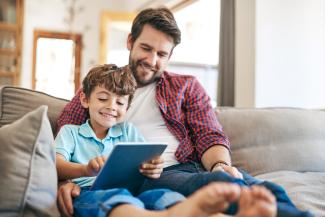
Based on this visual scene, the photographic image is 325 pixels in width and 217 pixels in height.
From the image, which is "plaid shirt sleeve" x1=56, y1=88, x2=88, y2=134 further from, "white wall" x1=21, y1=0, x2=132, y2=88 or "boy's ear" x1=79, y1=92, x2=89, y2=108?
"white wall" x1=21, y1=0, x2=132, y2=88

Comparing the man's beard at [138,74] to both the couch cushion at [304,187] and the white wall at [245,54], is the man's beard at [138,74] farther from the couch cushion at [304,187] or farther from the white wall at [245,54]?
the white wall at [245,54]

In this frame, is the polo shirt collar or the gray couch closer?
the gray couch

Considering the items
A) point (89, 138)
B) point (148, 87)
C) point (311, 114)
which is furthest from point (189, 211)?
point (311, 114)

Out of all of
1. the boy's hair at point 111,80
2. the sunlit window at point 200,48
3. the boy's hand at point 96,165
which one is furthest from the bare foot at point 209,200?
the sunlit window at point 200,48

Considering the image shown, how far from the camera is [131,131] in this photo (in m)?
1.44

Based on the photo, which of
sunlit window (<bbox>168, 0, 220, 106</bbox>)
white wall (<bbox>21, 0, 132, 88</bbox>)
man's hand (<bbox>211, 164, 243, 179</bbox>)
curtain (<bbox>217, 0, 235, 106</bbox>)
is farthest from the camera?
white wall (<bbox>21, 0, 132, 88</bbox>)

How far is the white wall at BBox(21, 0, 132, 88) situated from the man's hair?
3.76 metres

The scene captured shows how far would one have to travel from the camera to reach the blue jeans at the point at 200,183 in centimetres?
91

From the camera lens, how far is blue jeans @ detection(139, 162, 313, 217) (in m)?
0.91

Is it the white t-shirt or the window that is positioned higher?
the window

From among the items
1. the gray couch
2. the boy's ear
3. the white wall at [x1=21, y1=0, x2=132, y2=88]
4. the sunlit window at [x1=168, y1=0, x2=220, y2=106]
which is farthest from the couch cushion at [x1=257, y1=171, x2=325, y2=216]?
the white wall at [x1=21, y1=0, x2=132, y2=88]

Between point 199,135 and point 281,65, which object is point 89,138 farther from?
point 281,65

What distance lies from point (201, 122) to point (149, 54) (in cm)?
31

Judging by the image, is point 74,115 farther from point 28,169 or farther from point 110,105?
point 28,169
